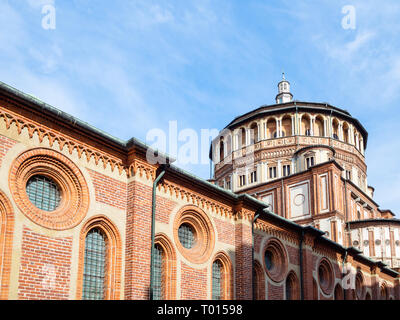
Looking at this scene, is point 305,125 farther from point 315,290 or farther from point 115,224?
point 115,224

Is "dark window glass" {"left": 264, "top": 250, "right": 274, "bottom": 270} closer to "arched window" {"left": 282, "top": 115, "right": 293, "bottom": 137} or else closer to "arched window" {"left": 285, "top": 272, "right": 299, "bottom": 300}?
"arched window" {"left": 285, "top": 272, "right": 299, "bottom": 300}

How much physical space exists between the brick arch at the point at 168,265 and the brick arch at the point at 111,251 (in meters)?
1.70

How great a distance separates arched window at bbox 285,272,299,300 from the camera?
22.5m

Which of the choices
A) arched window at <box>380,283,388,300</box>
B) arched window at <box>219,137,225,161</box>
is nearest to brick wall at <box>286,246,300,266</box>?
arched window at <box>380,283,388,300</box>

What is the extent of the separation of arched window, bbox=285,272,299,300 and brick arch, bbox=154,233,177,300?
26.8 ft

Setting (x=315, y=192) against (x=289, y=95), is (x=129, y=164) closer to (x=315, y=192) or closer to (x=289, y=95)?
(x=315, y=192)

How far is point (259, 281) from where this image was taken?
20375mm

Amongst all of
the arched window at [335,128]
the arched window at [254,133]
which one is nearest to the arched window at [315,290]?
the arched window at [254,133]

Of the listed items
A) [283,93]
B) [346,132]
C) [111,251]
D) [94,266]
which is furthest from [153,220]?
[283,93]

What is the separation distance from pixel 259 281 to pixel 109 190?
8777 millimetres

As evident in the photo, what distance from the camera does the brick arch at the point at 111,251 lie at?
45.3 ft
